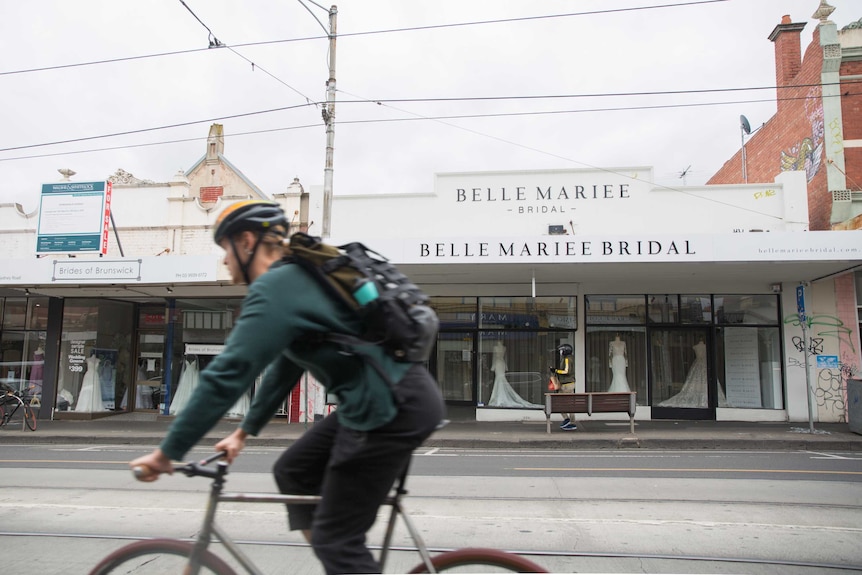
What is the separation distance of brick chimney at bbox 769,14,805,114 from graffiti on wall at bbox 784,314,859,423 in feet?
28.4

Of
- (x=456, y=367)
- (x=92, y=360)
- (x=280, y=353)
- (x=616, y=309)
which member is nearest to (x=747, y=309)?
(x=616, y=309)

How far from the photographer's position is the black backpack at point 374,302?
1.87 m

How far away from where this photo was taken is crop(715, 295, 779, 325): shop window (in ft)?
48.3

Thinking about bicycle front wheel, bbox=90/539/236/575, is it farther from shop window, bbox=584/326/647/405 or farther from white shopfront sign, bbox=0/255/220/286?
shop window, bbox=584/326/647/405

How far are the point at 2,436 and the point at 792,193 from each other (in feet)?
60.7

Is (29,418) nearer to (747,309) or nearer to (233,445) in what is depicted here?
(233,445)

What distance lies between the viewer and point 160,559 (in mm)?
2178

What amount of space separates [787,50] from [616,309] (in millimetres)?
11147

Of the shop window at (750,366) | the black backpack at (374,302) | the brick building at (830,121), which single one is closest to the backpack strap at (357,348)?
the black backpack at (374,302)

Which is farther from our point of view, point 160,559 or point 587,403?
point 587,403

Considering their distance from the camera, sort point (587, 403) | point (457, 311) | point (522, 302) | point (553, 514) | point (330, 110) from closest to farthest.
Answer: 1. point (553, 514)
2. point (587, 403)
3. point (330, 110)
4. point (522, 302)
5. point (457, 311)

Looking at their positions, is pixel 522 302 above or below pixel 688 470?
above

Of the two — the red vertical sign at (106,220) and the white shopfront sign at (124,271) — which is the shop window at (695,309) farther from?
the red vertical sign at (106,220)

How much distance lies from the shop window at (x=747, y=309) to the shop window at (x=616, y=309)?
1806 mm
